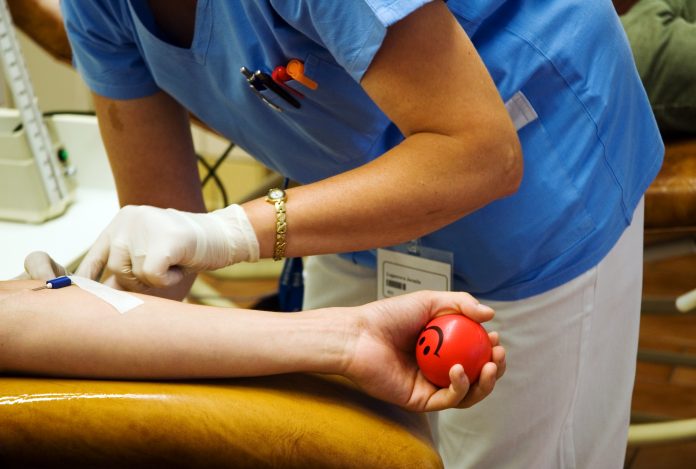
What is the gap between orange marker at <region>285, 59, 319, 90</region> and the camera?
1021 mm

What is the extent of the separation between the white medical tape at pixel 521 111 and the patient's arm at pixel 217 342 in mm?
301

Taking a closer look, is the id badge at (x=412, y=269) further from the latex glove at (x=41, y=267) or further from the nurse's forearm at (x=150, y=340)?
the latex glove at (x=41, y=267)

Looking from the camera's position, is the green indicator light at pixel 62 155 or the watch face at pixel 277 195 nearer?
the watch face at pixel 277 195

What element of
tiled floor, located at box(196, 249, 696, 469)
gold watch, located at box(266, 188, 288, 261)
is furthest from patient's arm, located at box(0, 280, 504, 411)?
tiled floor, located at box(196, 249, 696, 469)

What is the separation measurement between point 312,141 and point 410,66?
294 millimetres

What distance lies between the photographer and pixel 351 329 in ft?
2.95

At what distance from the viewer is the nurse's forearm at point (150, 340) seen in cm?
84

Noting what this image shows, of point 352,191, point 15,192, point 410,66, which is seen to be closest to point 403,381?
point 352,191

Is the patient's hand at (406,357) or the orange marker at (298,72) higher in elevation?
the orange marker at (298,72)

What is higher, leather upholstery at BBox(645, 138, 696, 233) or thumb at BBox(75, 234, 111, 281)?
thumb at BBox(75, 234, 111, 281)

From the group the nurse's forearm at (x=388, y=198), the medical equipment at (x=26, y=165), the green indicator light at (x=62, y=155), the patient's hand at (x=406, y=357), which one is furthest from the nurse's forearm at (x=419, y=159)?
the green indicator light at (x=62, y=155)

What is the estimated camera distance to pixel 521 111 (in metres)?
1.09

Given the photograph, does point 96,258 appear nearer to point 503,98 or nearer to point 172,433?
point 172,433

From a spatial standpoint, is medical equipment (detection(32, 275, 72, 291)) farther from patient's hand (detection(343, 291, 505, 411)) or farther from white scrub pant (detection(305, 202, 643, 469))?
white scrub pant (detection(305, 202, 643, 469))
